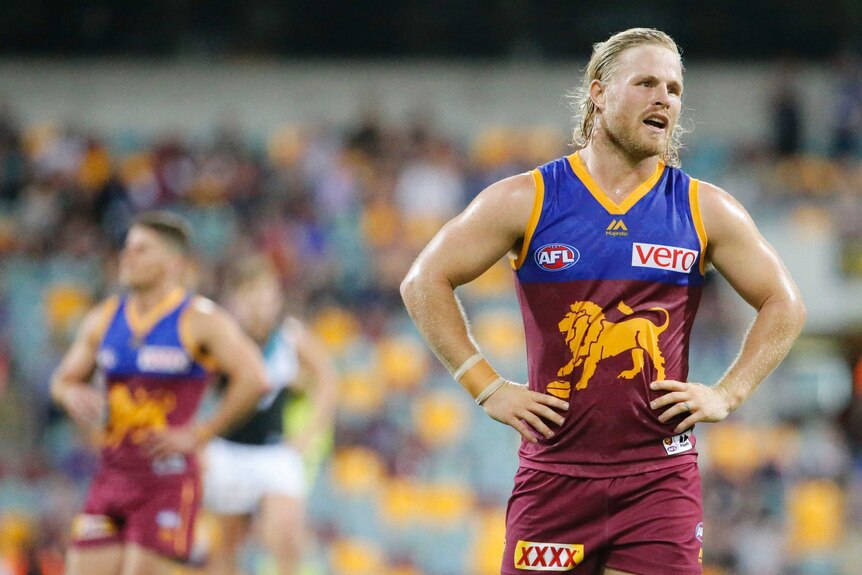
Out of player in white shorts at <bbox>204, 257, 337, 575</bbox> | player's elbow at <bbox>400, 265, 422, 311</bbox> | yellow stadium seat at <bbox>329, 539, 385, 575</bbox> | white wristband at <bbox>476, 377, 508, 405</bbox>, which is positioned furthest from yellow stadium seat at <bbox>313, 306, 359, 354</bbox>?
white wristband at <bbox>476, 377, 508, 405</bbox>

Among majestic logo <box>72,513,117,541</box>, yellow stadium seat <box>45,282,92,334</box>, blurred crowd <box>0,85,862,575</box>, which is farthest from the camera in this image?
yellow stadium seat <box>45,282,92,334</box>

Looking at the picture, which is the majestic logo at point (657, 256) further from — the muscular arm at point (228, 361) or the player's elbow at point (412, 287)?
the muscular arm at point (228, 361)

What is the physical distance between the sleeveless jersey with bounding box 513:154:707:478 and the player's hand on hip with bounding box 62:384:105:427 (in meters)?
3.01

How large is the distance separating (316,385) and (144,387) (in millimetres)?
2164

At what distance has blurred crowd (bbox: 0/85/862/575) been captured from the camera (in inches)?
469

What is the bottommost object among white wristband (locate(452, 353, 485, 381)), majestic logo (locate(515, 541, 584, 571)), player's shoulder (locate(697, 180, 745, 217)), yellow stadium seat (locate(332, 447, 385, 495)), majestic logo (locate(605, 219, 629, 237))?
majestic logo (locate(515, 541, 584, 571))

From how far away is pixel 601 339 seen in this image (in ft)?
14.1

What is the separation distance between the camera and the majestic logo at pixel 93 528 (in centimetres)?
628

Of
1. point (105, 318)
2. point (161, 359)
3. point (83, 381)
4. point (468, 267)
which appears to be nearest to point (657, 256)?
point (468, 267)

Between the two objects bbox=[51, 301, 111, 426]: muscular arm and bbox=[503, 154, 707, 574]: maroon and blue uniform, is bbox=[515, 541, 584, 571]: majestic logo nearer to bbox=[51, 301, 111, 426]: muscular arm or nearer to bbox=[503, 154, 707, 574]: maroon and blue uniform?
bbox=[503, 154, 707, 574]: maroon and blue uniform

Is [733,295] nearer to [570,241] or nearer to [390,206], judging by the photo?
[390,206]

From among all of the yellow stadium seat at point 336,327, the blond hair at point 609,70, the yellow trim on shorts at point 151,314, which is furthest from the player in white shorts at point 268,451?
the yellow stadium seat at point 336,327

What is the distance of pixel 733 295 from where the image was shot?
599 inches

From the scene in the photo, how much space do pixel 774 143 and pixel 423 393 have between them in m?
7.29
